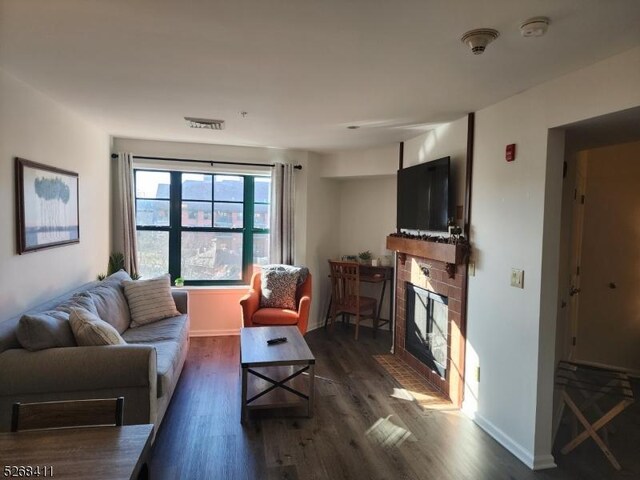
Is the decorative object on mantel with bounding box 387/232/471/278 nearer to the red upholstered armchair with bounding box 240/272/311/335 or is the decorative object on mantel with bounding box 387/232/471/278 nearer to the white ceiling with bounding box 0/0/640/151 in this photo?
the white ceiling with bounding box 0/0/640/151

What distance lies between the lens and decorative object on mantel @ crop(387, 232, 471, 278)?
9.68 feet

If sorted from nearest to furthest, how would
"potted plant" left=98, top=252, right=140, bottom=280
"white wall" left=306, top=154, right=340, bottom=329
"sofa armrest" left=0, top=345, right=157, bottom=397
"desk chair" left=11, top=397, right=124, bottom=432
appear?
"desk chair" left=11, top=397, right=124, bottom=432 → "sofa armrest" left=0, top=345, right=157, bottom=397 → "potted plant" left=98, top=252, right=140, bottom=280 → "white wall" left=306, top=154, right=340, bottom=329

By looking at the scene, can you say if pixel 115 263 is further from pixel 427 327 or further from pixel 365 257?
pixel 427 327

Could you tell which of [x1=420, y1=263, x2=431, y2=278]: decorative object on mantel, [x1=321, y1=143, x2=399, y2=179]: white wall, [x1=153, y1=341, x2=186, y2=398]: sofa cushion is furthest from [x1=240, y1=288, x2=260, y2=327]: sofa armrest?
[x1=321, y1=143, x2=399, y2=179]: white wall

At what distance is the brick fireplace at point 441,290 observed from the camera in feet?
10.0

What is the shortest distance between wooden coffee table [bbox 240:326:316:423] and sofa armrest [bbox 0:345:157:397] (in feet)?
2.36

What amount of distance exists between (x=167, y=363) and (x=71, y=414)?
4.36 ft

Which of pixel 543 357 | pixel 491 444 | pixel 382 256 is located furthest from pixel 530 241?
pixel 382 256

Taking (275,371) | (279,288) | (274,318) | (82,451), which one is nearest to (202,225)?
(279,288)

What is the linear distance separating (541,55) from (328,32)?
43.5 inches

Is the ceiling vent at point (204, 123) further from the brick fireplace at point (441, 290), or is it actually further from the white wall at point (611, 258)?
the white wall at point (611, 258)

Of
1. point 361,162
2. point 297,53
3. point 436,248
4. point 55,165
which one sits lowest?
point 436,248

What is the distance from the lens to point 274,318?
4086 mm

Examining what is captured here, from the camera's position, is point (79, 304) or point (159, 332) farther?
point (159, 332)
